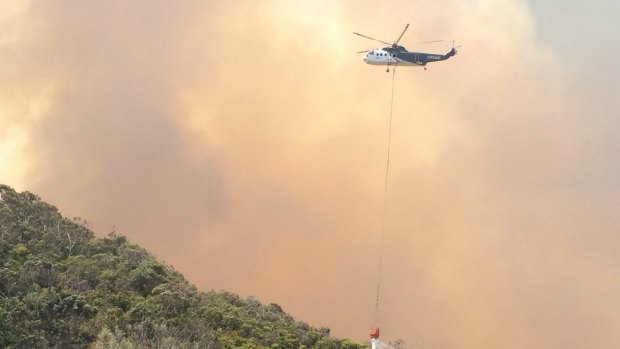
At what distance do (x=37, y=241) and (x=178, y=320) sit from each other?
1326 centimetres

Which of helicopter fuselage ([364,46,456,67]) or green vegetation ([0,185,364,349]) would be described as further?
helicopter fuselage ([364,46,456,67])

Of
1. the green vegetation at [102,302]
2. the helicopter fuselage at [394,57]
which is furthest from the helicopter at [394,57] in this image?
the green vegetation at [102,302]

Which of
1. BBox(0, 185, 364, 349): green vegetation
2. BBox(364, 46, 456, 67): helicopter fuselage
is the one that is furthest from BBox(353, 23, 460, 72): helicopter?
BBox(0, 185, 364, 349): green vegetation

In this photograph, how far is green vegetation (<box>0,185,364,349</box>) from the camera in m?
37.8

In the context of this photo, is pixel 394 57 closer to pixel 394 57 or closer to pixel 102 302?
pixel 394 57

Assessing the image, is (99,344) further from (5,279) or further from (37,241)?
(37,241)

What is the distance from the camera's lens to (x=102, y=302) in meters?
41.0

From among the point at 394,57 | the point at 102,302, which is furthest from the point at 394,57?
the point at 102,302

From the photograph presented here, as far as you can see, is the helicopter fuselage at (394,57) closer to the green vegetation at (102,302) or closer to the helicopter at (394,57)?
the helicopter at (394,57)

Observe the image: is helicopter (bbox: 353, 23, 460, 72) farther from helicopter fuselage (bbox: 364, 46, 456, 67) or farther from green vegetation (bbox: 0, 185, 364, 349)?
green vegetation (bbox: 0, 185, 364, 349)

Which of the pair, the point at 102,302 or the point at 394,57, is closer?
the point at 102,302

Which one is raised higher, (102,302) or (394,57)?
(394,57)

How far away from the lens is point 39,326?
37.9 metres

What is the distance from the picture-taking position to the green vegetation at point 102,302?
37781mm
